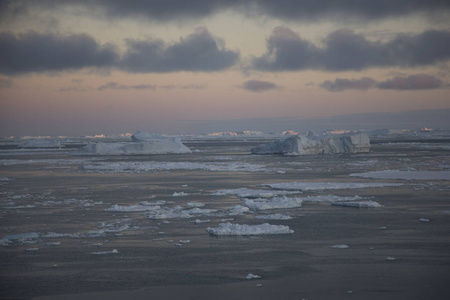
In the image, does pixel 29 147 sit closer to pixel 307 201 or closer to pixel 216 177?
pixel 216 177

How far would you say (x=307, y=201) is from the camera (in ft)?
49.6

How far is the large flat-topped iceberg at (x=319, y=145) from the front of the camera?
49.8m

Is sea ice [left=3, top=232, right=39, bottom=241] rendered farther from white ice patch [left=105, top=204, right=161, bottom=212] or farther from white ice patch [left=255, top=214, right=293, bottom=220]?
white ice patch [left=255, top=214, right=293, bottom=220]

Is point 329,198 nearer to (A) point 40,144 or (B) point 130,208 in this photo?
(B) point 130,208

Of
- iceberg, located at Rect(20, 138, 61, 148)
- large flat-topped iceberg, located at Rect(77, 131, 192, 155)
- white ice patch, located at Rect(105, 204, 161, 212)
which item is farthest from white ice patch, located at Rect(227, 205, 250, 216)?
iceberg, located at Rect(20, 138, 61, 148)

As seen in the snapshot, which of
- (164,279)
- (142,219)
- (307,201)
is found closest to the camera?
(164,279)

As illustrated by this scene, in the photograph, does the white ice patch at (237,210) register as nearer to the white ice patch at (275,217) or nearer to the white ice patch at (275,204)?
the white ice patch at (275,204)

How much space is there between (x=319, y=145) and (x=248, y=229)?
41745 mm

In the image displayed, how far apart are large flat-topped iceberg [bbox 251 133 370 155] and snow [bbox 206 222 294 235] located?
3911 centimetres

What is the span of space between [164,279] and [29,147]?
8830 cm

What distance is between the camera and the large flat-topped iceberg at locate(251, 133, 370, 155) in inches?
1961

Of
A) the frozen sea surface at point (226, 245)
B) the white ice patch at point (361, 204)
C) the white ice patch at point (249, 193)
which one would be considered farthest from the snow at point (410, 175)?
the white ice patch at point (361, 204)

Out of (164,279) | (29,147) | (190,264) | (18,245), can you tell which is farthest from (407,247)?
(29,147)

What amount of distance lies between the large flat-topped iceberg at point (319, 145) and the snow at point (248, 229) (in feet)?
128
